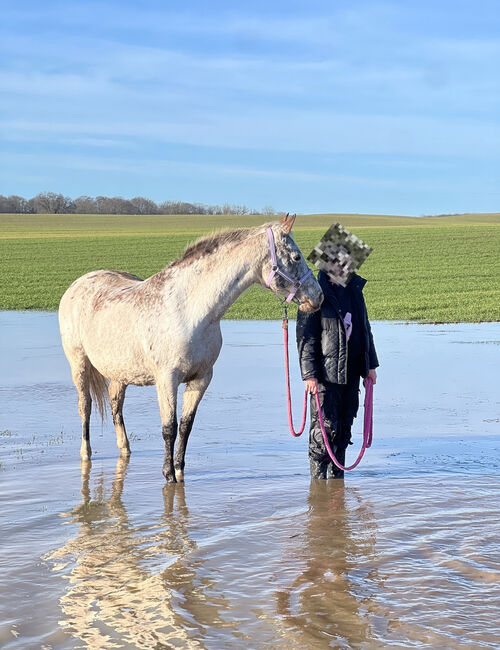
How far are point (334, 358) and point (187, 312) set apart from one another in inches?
47.6

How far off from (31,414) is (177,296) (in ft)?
13.2

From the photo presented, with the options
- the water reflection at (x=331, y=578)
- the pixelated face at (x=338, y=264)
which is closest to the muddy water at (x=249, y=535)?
the water reflection at (x=331, y=578)

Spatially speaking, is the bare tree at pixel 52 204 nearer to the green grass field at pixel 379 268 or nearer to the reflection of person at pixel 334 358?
the green grass field at pixel 379 268

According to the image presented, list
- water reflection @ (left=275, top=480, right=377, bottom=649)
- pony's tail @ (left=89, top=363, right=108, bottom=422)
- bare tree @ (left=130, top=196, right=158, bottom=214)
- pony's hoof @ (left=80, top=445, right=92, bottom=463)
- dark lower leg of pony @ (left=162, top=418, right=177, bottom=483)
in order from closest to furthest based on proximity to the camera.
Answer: water reflection @ (left=275, top=480, right=377, bottom=649) < dark lower leg of pony @ (left=162, top=418, right=177, bottom=483) < pony's hoof @ (left=80, top=445, right=92, bottom=463) < pony's tail @ (left=89, top=363, right=108, bottom=422) < bare tree @ (left=130, top=196, right=158, bottom=214)

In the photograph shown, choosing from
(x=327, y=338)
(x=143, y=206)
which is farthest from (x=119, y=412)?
(x=143, y=206)

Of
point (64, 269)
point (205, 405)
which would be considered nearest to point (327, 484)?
point (205, 405)

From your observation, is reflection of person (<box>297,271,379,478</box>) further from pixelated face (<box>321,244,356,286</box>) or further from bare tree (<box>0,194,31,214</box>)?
bare tree (<box>0,194,31,214</box>)

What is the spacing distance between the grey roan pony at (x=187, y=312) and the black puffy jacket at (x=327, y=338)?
25cm

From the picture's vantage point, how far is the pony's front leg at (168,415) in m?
6.90

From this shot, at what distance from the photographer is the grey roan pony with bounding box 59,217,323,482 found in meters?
6.68

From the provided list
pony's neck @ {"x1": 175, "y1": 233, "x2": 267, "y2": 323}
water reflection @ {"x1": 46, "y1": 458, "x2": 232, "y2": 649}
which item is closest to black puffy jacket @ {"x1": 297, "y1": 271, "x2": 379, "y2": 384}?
pony's neck @ {"x1": 175, "y1": 233, "x2": 267, "y2": 323}

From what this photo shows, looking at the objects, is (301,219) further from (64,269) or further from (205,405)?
(205,405)

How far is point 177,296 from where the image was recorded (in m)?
6.93

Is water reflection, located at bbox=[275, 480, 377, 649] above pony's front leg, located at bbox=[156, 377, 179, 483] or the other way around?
the other way around
